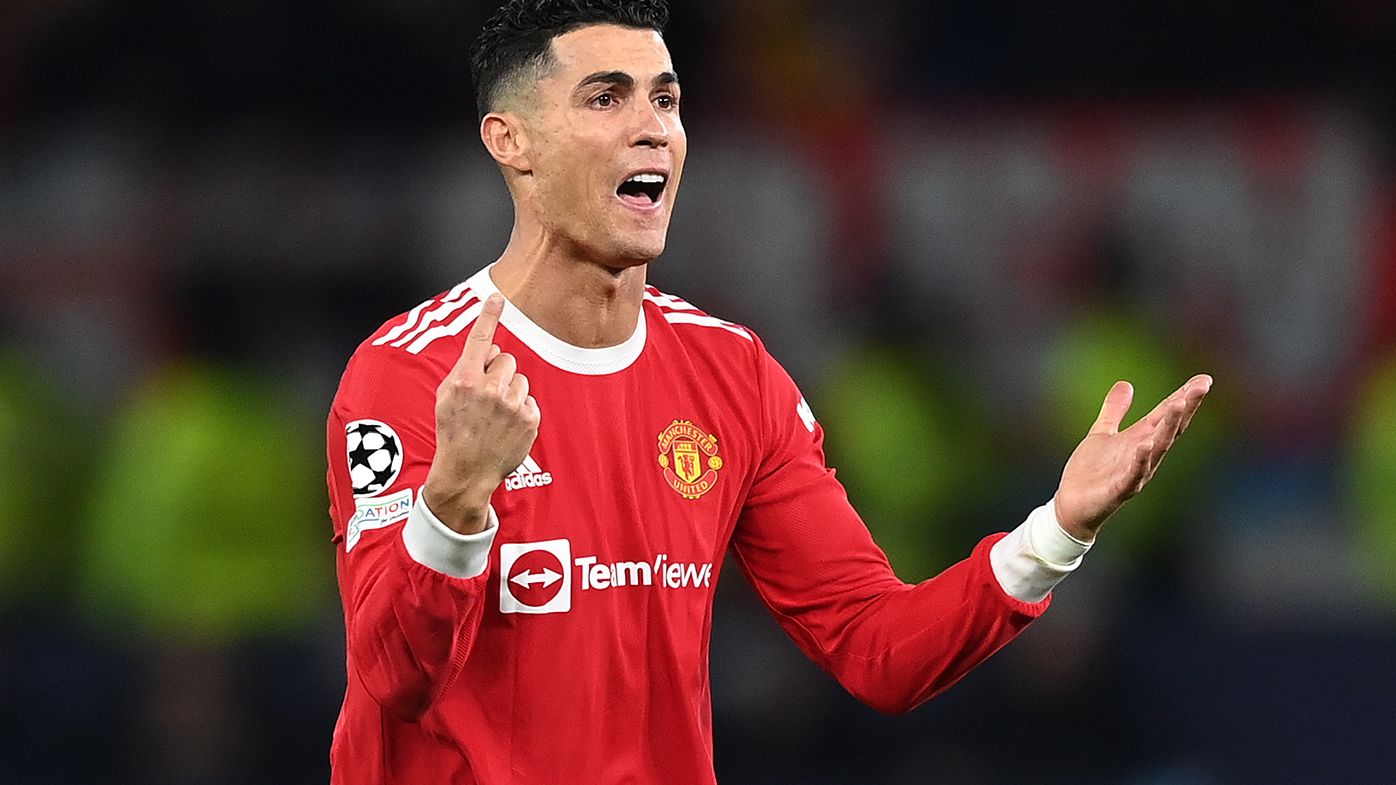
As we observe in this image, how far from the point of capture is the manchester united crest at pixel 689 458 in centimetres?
399

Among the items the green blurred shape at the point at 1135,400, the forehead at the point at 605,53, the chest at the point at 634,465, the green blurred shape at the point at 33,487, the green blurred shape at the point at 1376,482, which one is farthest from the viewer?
the green blurred shape at the point at 33,487

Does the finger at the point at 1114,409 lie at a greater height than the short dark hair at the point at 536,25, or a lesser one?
lesser

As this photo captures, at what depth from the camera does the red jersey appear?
3.73 meters

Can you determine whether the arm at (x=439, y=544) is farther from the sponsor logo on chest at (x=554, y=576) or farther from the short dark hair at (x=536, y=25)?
the short dark hair at (x=536, y=25)

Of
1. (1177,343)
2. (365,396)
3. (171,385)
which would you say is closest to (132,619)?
(171,385)

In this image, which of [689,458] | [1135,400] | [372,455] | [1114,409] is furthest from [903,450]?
[372,455]

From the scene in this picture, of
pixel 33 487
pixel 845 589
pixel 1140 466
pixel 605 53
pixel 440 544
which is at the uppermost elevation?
pixel 605 53

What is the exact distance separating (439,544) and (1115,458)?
1.21 metres

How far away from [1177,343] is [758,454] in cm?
486

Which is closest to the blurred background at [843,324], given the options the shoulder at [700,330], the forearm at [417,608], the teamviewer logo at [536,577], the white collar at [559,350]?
the shoulder at [700,330]

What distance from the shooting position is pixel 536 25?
4.02m

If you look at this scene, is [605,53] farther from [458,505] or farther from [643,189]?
[458,505]

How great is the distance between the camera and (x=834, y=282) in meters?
9.81

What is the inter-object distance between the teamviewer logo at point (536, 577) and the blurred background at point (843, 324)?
3886mm
